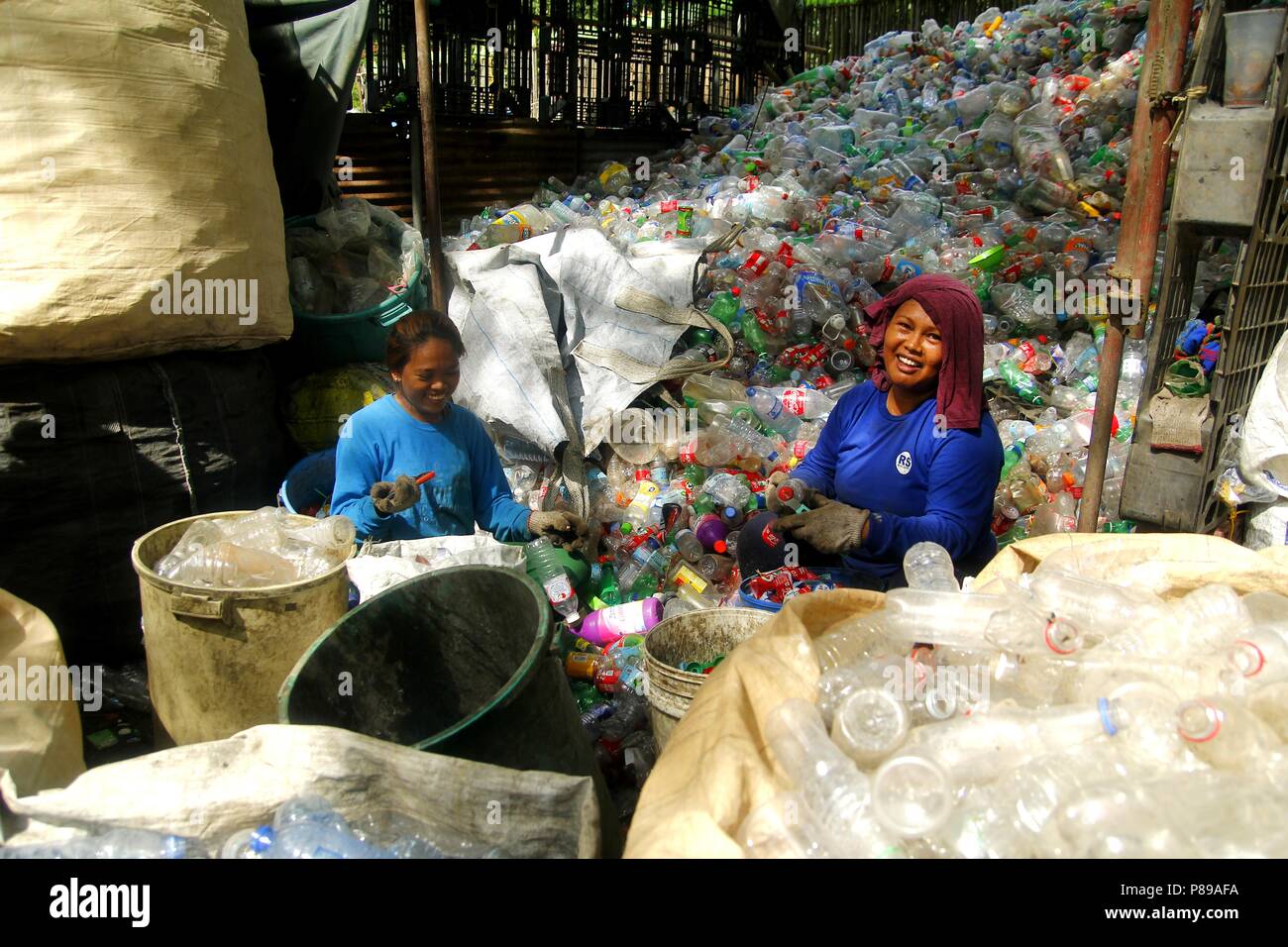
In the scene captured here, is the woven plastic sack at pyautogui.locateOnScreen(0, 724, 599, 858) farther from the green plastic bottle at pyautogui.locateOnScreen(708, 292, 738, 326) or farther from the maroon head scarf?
the green plastic bottle at pyautogui.locateOnScreen(708, 292, 738, 326)

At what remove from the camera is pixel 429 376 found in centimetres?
334

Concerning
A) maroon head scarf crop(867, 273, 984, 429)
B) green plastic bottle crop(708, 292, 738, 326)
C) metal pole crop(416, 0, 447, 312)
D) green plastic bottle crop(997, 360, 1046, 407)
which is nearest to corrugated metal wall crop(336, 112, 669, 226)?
metal pole crop(416, 0, 447, 312)

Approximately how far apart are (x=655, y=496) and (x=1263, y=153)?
9.78ft

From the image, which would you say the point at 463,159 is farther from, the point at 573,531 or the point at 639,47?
the point at 573,531

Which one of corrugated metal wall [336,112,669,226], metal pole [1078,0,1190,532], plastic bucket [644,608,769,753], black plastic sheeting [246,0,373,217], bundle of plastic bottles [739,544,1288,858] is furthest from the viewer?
corrugated metal wall [336,112,669,226]

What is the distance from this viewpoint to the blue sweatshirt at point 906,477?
2.90 metres

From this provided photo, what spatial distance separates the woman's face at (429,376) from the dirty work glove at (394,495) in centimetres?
34

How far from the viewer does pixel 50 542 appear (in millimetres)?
3408

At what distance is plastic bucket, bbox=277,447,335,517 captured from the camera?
4.04m

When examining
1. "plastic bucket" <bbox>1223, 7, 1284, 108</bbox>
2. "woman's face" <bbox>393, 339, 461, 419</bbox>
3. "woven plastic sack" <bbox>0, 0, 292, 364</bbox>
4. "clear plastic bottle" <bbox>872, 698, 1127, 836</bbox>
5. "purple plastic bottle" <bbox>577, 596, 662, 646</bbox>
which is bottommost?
"purple plastic bottle" <bbox>577, 596, 662, 646</bbox>

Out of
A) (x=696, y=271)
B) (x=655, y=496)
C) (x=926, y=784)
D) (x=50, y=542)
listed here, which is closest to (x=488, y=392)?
(x=655, y=496)

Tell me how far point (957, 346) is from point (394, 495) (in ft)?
6.35

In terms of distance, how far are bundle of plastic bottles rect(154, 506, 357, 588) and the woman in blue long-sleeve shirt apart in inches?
15.0

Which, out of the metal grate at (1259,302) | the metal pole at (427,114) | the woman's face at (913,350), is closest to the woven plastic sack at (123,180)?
the metal pole at (427,114)
